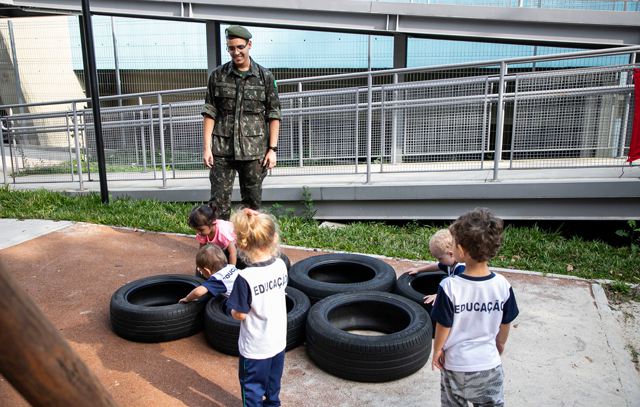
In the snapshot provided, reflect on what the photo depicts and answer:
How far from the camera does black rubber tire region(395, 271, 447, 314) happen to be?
379 cm

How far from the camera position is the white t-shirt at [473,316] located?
2125 millimetres

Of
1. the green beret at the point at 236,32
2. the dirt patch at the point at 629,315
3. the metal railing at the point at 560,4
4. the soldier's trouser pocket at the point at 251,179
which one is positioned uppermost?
the metal railing at the point at 560,4

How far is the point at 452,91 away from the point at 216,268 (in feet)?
16.2

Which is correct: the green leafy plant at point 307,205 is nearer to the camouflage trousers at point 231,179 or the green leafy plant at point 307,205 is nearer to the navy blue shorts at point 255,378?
the camouflage trousers at point 231,179

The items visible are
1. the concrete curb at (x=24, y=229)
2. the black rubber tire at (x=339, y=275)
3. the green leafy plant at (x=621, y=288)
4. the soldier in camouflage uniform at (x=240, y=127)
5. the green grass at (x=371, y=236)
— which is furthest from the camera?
the concrete curb at (x=24, y=229)

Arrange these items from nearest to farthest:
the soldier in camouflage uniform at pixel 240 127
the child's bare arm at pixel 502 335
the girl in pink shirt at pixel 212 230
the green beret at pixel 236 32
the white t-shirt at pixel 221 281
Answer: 1. the child's bare arm at pixel 502 335
2. the white t-shirt at pixel 221 281
3. the girl in pink shirt at pixel 212 230
4. the green beret at pixel 236 32
5. the soldier in camouflage uniform at pixel 240 127

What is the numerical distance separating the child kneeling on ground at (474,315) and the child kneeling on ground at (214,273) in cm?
163

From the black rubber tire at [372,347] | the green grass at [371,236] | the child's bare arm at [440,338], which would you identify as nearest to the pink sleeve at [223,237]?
the black rubber tire at [372,347]

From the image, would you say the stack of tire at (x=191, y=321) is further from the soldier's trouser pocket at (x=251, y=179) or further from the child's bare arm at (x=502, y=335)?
the child's bare arm at (x=502, y=335)

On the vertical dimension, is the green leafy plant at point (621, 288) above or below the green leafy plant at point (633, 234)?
below

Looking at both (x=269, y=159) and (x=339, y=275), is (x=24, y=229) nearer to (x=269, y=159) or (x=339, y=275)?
(x=269, y=159)

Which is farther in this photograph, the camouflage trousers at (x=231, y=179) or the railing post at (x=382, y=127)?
the railing post at (x=382, y=127)

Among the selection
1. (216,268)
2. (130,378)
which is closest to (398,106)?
(216,268)

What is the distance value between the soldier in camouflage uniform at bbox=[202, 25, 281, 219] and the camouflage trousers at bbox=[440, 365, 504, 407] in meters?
2.95
